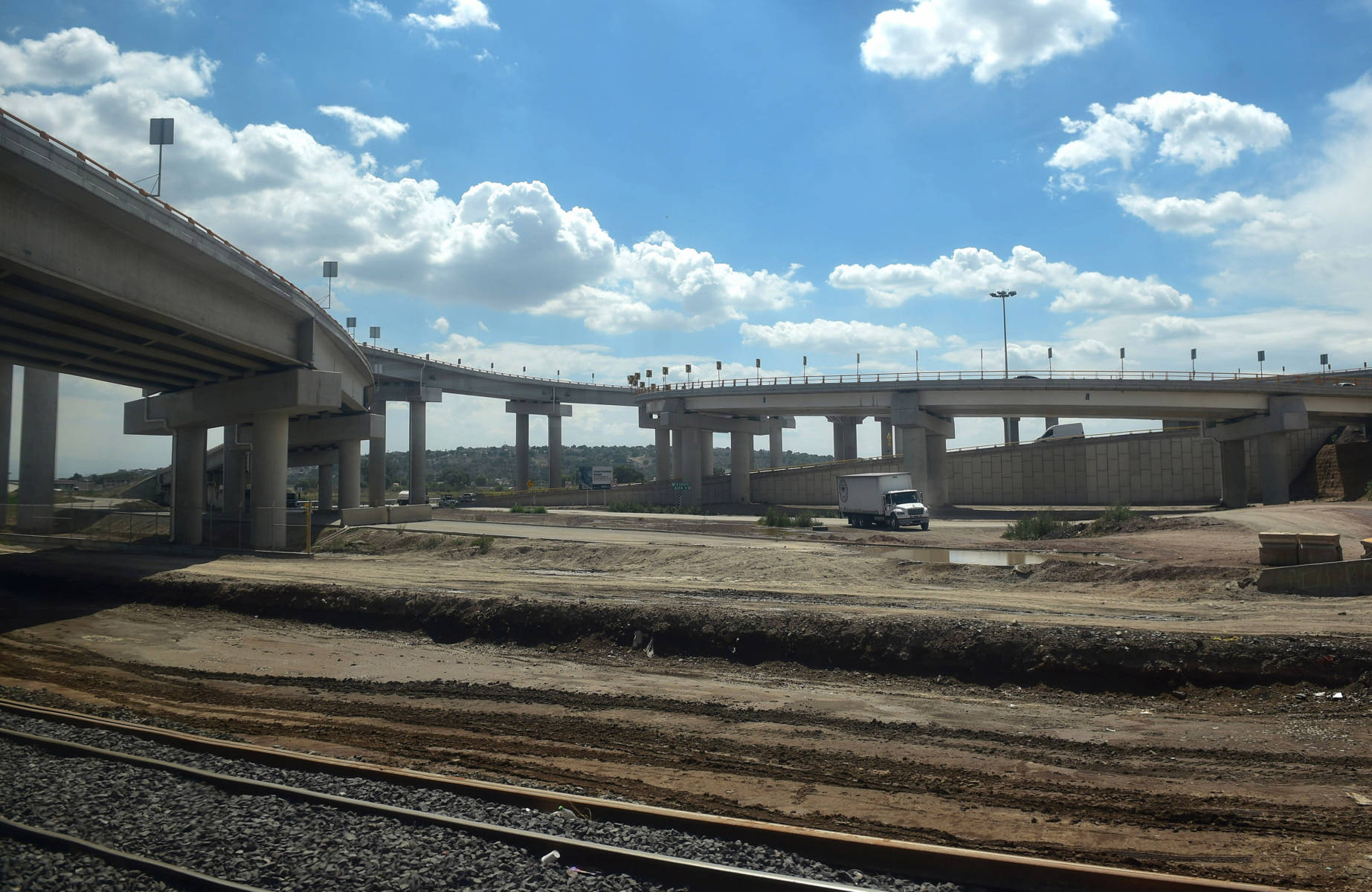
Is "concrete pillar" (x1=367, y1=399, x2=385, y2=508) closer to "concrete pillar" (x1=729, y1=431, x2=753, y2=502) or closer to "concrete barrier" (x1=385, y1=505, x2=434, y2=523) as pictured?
"concrete barrier" (x1=385, y1=505, x2=434, y2=523)

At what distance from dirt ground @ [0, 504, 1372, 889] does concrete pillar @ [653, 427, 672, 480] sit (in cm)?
5953

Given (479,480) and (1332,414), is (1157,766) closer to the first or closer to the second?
(1332,414)

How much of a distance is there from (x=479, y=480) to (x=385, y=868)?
507 ft

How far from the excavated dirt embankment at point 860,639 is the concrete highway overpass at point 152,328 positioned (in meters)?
10.5

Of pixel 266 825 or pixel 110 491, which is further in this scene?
pixel 110 491

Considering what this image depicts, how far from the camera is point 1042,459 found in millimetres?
73000

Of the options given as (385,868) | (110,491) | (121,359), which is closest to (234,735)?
(385,868)

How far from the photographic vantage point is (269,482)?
38.8 meters

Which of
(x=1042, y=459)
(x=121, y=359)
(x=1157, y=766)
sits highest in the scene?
(x=121, y=359)

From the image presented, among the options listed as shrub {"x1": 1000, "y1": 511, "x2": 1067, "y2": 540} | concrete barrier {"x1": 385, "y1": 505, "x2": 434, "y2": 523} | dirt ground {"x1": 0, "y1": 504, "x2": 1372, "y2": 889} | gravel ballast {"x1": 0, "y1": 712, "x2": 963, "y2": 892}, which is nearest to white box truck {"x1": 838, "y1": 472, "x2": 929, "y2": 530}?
shrub {"x1": 1000, "y1": 511, "x2": 1067, "y2": 540}

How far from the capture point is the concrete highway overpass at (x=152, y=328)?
64.7 ft

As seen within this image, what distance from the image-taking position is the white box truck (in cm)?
4575

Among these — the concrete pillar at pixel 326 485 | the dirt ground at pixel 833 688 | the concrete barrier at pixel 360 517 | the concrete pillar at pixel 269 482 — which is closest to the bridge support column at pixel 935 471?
the dirt ground at pixel 833 688

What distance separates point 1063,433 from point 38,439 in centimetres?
8081
